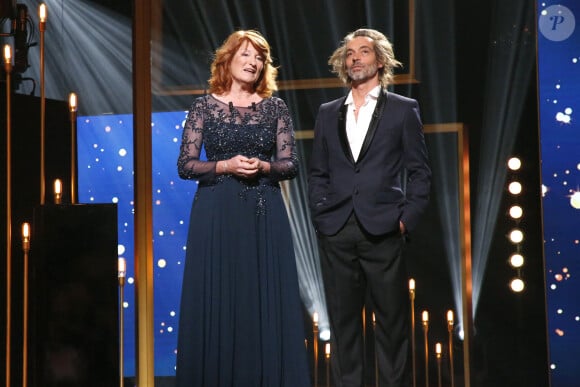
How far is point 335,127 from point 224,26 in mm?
1003

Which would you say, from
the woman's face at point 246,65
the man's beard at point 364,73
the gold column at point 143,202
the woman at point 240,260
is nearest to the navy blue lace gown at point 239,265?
the woman at point 240,260

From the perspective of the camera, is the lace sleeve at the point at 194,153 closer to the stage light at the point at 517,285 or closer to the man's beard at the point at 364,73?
the man's beard at the point at 364,73

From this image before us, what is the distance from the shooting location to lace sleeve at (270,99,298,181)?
133 inches

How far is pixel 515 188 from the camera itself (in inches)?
156

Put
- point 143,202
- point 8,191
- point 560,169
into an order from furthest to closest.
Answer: point 143,202, point 560,169, point 8,191

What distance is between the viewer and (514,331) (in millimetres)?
3982

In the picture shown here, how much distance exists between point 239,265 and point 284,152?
46 centimetres

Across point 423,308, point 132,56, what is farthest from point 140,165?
point 423,308

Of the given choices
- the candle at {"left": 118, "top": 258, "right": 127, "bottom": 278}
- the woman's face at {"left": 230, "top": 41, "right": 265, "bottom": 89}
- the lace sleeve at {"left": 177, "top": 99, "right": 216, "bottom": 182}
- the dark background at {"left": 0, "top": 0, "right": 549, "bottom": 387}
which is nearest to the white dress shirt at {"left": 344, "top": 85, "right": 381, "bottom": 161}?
the woman's face at {"left": 230, "top": 41, "right": 265, "bottom": 89}

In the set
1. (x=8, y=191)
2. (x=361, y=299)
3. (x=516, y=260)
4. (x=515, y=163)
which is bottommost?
(x=361, y=299)

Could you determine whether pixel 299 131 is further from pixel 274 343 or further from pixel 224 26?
pixel 274 343

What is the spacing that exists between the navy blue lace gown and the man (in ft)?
0.51

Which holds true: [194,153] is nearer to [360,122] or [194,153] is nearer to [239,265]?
[239,265]

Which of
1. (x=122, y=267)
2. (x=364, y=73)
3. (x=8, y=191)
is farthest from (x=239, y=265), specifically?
(x=8, y=191)
